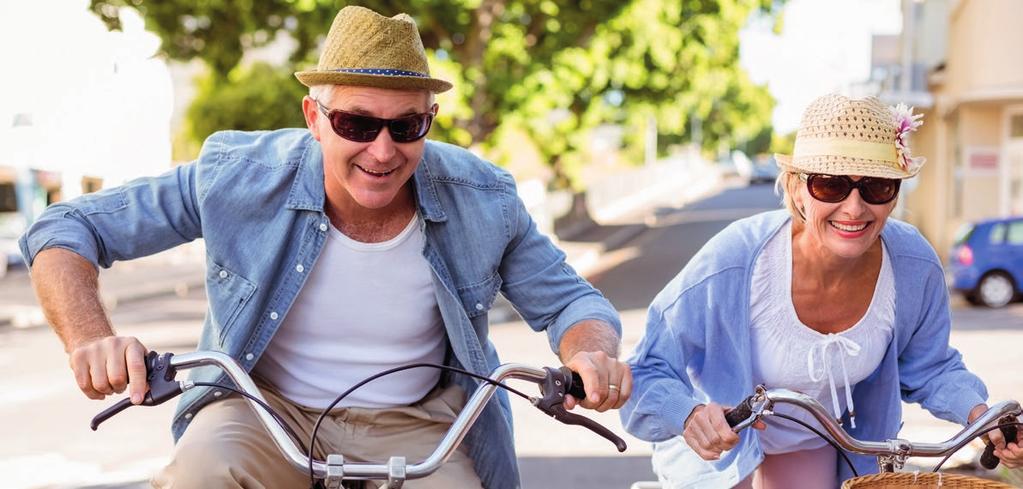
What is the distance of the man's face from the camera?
3.01 metres

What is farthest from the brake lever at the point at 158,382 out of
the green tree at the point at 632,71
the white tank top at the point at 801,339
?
the green tree at the point at 632,71

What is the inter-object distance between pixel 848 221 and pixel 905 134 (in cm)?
27

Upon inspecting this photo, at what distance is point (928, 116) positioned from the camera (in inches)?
1293

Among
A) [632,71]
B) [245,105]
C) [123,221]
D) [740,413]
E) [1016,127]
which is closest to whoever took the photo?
[740,413]

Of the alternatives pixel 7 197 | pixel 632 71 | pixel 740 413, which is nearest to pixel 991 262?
pixel 632 71

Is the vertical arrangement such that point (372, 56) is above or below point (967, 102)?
above

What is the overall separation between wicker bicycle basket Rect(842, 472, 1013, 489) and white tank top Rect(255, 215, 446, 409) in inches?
43.0

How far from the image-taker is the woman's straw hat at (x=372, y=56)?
298cm

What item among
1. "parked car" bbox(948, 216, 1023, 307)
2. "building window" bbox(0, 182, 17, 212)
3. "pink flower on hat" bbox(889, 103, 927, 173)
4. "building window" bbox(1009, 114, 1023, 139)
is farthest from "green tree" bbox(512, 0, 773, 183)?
"building window" bbox(0, 182, 17, 212)

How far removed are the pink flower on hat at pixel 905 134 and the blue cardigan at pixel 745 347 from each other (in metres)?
0.28

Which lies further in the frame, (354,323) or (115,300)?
(115,300)

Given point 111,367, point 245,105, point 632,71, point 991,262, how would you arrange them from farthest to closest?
1. point 245,105
2. point 632,71
3. point 991,262
4. point 111,367

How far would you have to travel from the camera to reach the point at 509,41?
22.4 m

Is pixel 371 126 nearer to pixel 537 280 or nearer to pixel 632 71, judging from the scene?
pixel 537 280
